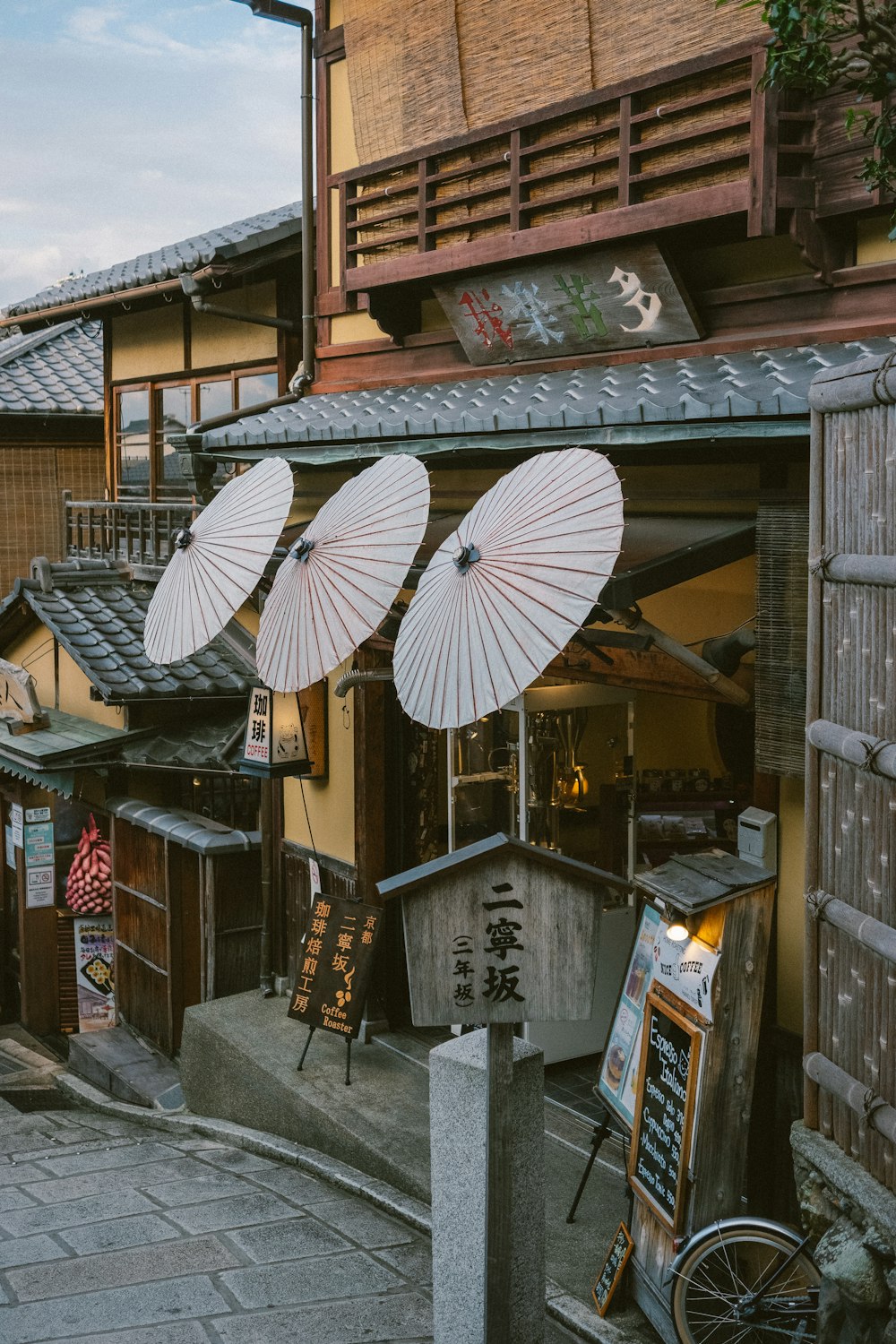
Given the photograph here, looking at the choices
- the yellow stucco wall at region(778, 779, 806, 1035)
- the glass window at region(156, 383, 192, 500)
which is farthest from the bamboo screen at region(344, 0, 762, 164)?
the glass window at region(156, 383, 192, 500)

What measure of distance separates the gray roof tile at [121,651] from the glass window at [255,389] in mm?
2767

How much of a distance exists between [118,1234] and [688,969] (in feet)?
14.7

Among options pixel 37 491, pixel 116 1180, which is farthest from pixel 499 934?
pixel 37 491

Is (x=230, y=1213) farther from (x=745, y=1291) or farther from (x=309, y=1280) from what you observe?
(x=745, y=1291)

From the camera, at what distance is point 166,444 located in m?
16.7

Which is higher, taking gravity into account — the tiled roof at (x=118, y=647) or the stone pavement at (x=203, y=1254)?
the tiled roof at (x=118, y=647)

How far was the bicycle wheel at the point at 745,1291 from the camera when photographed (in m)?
5.76

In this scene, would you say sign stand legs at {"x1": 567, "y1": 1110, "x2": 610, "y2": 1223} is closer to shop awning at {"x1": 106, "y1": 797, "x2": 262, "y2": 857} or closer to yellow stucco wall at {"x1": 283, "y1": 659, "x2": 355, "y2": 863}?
yellow stucco wall at {"x1": 283, "y1": 659, "x2": 355, "y2": 863}

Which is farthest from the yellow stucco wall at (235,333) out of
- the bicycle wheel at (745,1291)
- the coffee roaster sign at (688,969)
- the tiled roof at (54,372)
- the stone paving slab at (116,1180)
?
the bicycle wheel at (745,1291)

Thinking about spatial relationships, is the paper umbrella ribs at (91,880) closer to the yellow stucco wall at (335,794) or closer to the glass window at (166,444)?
the yellow stucco wall at (335,794)

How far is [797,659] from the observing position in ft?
21.5

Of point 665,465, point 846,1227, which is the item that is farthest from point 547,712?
point 846,1227

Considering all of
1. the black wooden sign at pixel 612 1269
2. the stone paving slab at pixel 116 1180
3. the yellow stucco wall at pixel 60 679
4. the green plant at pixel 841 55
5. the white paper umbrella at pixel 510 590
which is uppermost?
the green plant at pixel 841 55

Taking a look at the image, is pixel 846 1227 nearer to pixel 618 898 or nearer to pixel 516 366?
pixel 618 898
